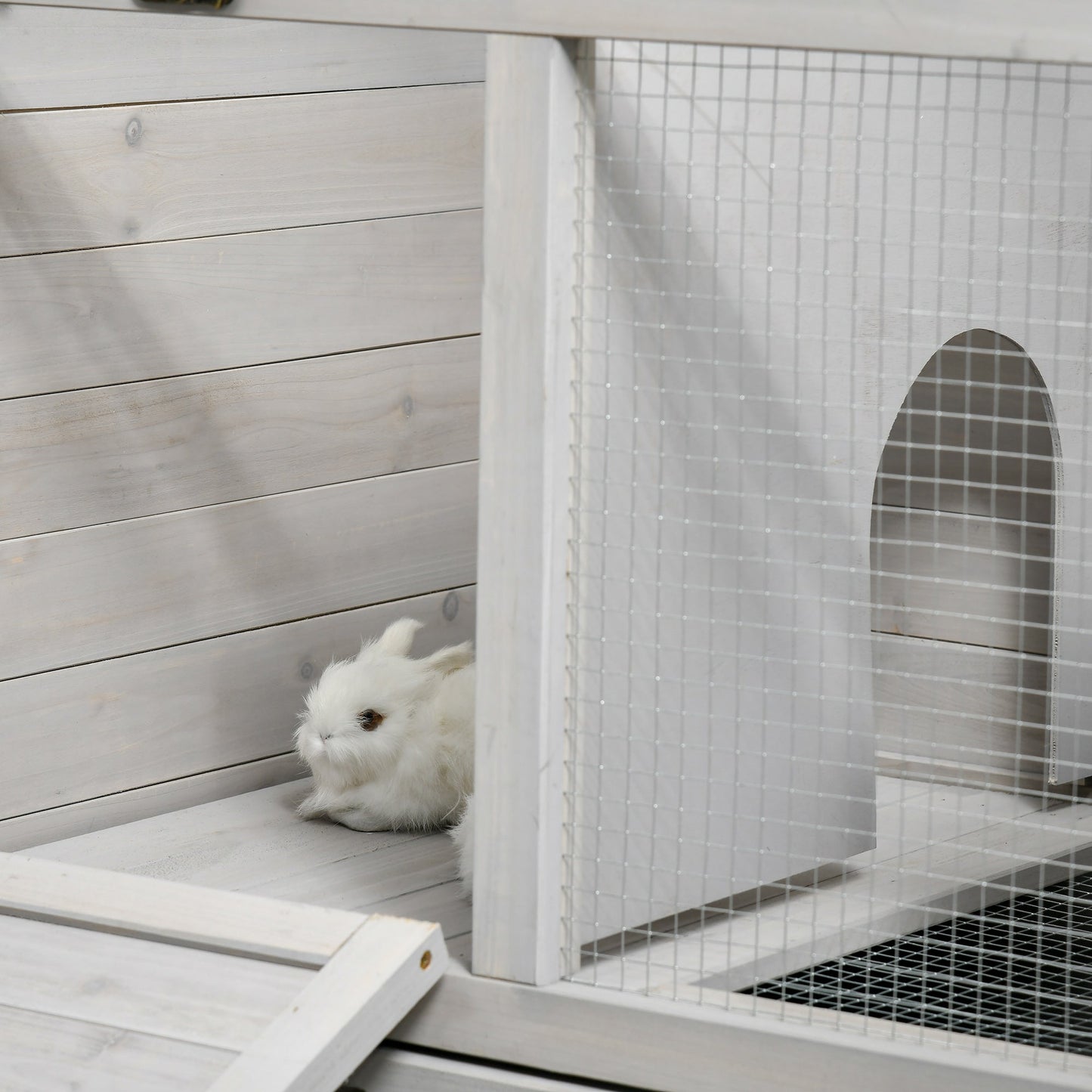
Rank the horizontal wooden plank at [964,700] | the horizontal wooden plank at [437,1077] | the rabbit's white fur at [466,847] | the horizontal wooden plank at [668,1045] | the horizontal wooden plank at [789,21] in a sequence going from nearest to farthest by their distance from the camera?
the horizontal wooden plank at [789,21] < the horizontal wooden plank at [668,1045] < the horizontal wooden plank at [437,1077] < the rabbit's white fur at [466,847] < the horizontal wooden plank at [964,700]

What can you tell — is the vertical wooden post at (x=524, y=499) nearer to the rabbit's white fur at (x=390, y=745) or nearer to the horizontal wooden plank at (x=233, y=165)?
the rabbit's white fur at (x=390, y=745)

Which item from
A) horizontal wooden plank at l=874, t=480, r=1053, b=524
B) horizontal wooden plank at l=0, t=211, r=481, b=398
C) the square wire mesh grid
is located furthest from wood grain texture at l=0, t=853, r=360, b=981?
horizontal wooden plank at l=874, t=480, r=1053, b=524

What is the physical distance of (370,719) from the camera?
173 centimetres

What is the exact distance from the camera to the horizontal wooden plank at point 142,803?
5.74 ft

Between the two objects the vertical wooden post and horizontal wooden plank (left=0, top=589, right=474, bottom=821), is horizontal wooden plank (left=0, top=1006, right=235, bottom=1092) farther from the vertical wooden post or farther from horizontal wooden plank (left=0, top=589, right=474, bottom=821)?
horizontal wooden plank (left=0, top=589, right=474, bottom=821)

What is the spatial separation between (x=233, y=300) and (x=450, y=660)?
0.51 meters

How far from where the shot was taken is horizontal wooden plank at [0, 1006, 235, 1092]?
3.92ft

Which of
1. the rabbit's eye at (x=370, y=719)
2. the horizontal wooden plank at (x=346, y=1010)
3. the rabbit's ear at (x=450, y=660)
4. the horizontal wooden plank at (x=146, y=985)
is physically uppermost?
the rabbit's ear at (x=450, y=660)

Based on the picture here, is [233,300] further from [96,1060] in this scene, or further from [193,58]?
[96,1060]

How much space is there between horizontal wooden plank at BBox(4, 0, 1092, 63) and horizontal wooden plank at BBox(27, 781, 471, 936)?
835mm

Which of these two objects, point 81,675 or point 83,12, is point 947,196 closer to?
point 83,12

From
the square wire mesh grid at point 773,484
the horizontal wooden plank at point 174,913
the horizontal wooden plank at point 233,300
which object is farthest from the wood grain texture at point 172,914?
the horizontal wooden plank at point 233,300

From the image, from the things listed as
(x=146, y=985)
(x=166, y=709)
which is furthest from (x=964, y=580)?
(x=146, y=985)

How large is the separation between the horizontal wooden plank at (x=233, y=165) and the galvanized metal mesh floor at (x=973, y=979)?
107 centimetres
